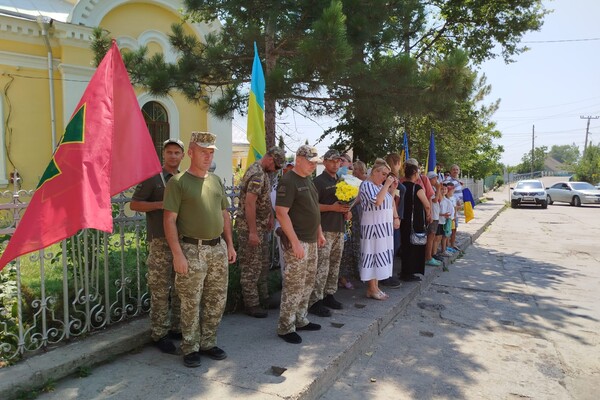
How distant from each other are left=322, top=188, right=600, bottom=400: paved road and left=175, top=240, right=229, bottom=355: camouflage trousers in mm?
1090

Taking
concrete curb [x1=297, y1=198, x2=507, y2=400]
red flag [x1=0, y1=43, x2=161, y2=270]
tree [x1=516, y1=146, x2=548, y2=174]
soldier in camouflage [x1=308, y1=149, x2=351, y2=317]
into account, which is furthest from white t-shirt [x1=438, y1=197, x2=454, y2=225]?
tree [x1=516, y1=146, x2=548, y2=174]

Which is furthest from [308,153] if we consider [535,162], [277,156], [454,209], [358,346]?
[535,162]

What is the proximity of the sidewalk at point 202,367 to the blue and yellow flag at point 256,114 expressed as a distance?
199 centimetres

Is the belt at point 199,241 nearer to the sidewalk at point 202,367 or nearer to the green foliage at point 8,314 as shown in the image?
the sidewalk at point 202,367

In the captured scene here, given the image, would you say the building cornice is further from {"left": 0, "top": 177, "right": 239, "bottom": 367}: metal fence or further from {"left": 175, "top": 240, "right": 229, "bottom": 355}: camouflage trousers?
{"left": 175, "top": 240, "right": 229, "bottom": 355}: camouflage trousers

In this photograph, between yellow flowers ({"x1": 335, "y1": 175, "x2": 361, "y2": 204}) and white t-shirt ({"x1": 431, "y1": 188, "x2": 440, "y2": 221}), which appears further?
white t-shirt ({"x1": 431, "y1": 188, "x2": 440, "y2": 221})

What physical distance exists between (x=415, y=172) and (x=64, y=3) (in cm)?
1300

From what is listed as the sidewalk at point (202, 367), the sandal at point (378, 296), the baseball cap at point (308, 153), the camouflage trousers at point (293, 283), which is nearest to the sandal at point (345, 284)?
the sandal at point (378, 296)

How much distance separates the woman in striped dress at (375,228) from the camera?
17.2 feet

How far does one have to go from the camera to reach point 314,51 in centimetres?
496

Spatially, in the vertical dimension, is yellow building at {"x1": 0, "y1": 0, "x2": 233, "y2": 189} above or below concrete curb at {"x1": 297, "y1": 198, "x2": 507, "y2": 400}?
above

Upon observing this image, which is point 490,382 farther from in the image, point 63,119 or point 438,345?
point 63,119

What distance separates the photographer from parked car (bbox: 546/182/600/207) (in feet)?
80.6

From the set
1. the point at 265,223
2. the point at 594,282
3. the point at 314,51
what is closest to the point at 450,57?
the point at 314,51
